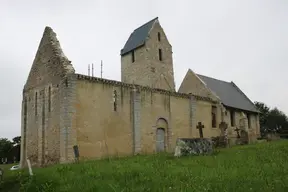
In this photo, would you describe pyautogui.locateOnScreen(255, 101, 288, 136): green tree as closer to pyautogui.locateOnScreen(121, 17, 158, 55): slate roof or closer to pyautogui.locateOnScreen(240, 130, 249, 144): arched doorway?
pyautogui.locateOnScreen(240, 130, 249, 144): arched doorway

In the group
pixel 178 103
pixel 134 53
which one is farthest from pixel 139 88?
pixel 134 53

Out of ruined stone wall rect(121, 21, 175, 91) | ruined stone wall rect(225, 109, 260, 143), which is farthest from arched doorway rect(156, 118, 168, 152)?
ruined stone wall rect(225, 109, 260, 143)

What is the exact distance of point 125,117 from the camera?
23297 mm

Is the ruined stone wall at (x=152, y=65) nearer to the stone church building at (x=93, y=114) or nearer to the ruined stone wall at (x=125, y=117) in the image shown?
the stone church building at (x=93, y=114)

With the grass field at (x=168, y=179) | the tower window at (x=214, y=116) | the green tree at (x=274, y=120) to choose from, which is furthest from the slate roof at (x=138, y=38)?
the green tree at (x=274, y=120)

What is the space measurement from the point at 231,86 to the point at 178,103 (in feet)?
54.9

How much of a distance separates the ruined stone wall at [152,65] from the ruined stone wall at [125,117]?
21.4ft

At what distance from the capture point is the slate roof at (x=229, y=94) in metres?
35.2

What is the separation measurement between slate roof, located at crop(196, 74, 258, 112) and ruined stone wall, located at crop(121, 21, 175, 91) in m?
3.82

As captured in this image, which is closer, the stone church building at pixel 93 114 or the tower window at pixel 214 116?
the stone church building at pixel 93 114

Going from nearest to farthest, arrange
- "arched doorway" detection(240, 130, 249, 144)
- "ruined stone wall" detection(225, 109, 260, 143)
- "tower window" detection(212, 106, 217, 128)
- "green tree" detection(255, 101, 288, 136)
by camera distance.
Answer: "arched doorway" detection(240, 130, 249, 144) < "tower window" detection(212, 106, 217, 128) < "ruined stone wall" detection(225, 109, 260, 143) < "green tree" detection(255, 101, 288, 136)

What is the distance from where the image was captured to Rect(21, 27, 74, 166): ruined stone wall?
2103 cm

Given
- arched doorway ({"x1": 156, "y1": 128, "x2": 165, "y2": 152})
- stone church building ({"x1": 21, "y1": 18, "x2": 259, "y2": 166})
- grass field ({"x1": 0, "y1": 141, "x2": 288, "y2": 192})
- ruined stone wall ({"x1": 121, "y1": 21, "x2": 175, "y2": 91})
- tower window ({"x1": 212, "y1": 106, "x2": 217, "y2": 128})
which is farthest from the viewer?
ruined stone wall ({"x1": 121, "y1": 21, "x2": 175, "y2": 91})

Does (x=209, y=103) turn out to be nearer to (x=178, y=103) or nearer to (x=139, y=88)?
(x=178, y=103)
